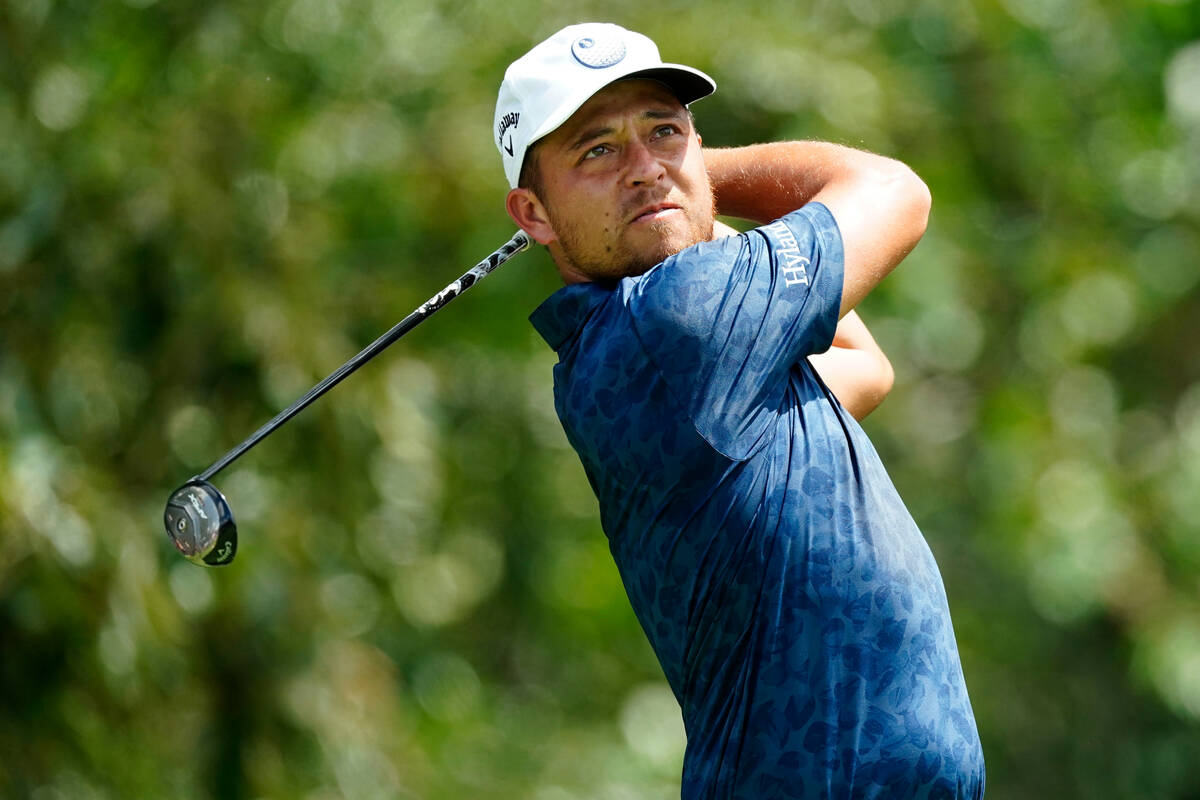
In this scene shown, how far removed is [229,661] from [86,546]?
86 centimetres

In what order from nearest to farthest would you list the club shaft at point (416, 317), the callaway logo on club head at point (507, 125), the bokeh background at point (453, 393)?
1. the callaway logo on club head at point (507, 125)
2. the club shaft at point (416, 317)
3. the bokeh background at point (453, 393)

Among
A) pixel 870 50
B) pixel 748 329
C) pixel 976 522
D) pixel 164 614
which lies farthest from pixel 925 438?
pixel 748 329

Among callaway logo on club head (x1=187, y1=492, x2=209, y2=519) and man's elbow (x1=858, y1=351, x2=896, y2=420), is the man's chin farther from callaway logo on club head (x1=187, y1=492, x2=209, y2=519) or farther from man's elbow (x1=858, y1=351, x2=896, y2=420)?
callaway logo on club head (x1=187, y1=492, x2=209, y2=519)

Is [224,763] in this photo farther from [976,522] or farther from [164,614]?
[976,522]

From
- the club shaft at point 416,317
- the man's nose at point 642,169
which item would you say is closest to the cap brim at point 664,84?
the man's nose at point 642,169

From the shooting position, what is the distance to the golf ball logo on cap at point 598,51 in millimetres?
2328

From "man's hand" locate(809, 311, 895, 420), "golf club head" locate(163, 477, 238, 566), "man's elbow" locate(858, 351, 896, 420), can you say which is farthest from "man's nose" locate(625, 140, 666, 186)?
"golf club head" locate(163, 477, 238, 566)

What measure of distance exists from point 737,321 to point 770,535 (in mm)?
287

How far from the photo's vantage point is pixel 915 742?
2150mm

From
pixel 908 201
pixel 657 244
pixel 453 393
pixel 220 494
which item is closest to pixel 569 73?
pixel 657 244

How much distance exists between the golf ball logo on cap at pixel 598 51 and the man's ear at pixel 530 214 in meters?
0.23

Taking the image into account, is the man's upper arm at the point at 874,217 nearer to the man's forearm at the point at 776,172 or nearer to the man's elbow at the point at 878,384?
the man's forearm at the point at 776,172

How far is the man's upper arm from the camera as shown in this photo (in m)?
2.30

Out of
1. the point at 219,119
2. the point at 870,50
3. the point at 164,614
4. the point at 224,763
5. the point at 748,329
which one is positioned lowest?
the point at 748,329
